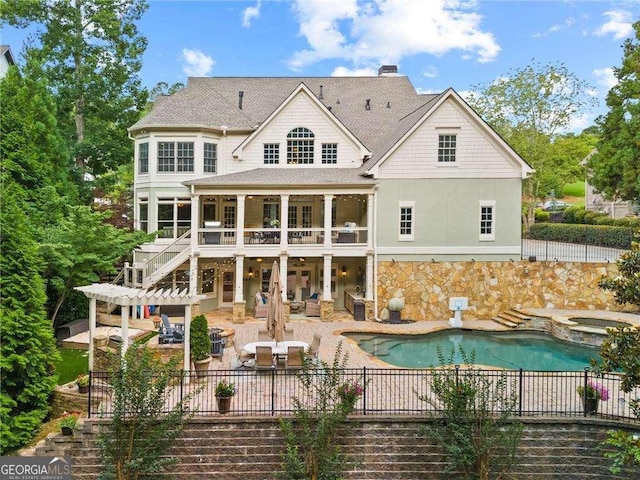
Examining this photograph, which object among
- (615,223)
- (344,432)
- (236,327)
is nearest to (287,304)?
(236,327)

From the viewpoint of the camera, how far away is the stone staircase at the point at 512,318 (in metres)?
20.5

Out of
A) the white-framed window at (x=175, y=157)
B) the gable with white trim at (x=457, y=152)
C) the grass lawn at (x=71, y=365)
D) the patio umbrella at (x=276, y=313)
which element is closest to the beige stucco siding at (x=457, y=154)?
the gable with white trim at (x=457, y=152)

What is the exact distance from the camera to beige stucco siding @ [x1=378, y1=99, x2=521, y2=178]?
22141 mm

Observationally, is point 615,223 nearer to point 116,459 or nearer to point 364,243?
point 364,243

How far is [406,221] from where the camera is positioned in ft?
74.4

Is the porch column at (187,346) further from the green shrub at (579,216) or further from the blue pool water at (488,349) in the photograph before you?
the green shrub at (579,216)

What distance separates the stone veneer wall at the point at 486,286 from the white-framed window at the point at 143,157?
1362 centimetres

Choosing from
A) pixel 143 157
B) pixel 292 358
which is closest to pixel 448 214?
pixel 292 358

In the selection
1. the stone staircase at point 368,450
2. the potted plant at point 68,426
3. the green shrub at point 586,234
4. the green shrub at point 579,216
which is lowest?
the stone staircase at point 368,450

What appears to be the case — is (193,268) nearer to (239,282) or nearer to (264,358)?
(239,282)

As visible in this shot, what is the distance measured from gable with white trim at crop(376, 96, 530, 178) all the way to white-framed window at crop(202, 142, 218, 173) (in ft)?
29.4

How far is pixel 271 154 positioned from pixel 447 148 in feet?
30.4

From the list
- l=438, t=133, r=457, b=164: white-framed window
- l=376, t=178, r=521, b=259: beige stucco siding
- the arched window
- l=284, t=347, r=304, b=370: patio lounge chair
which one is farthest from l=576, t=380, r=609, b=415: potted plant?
the arched window

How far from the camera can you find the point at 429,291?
72.9ft
